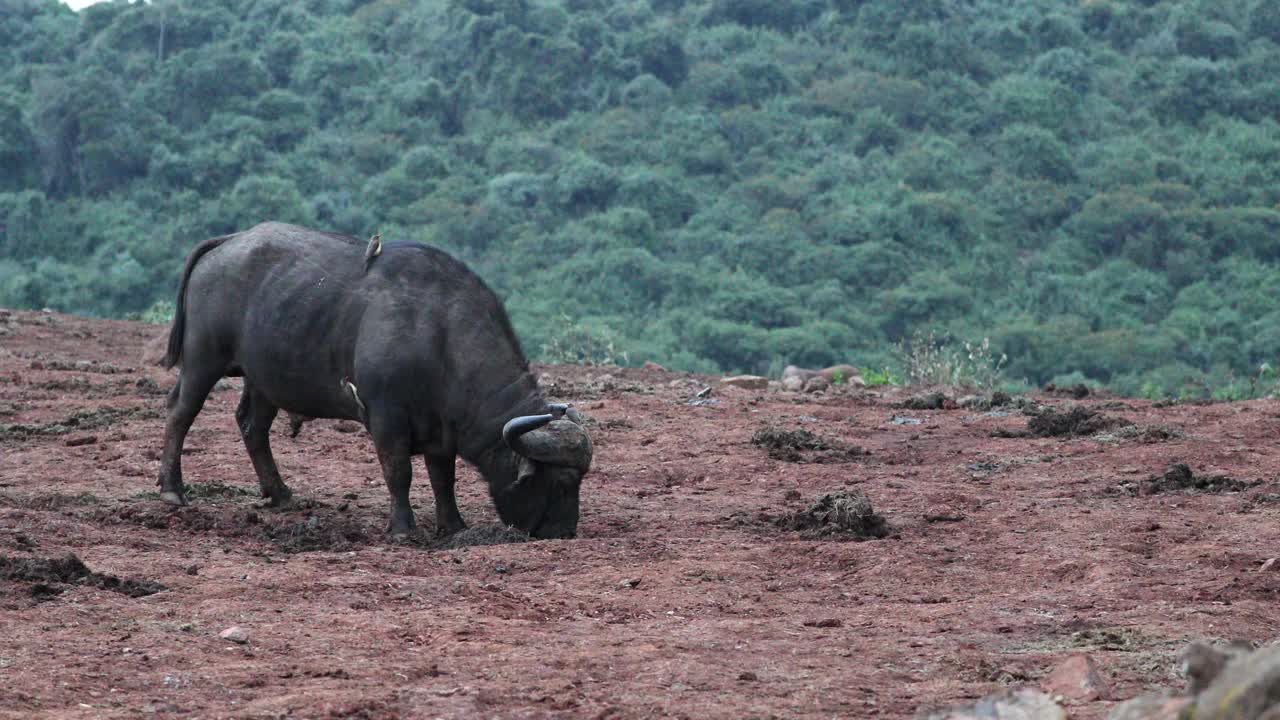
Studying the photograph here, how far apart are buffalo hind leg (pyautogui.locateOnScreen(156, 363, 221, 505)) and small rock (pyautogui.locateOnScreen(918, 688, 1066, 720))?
21.1ft

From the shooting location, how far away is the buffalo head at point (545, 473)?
8727 millimetres

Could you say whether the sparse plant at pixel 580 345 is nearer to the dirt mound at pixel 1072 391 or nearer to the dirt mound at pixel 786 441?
the dirt mound at pixel 1072 391

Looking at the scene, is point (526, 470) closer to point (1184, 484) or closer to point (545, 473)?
point (545, 473)

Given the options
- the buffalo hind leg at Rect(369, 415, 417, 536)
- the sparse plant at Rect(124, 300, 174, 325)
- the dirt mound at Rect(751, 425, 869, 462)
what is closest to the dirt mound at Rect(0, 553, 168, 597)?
the buffalo hind leg at Rect(369, 415, 417, 536)

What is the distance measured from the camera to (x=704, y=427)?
42.8 ft

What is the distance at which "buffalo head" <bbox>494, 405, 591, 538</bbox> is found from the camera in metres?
8.73

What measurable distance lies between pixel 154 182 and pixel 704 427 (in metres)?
32.7

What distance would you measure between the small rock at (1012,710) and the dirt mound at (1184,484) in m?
6.04

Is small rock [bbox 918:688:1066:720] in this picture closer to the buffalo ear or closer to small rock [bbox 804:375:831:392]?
the buffalo ear

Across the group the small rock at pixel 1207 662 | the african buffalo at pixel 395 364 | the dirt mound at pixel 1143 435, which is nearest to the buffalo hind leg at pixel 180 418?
the african buffalo at pixel 395 364

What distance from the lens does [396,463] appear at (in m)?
8.91

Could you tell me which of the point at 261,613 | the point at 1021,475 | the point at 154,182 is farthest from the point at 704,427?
the point at 154,182

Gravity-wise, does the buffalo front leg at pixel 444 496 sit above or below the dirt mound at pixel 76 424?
above

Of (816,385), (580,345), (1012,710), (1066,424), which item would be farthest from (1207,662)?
(580,345)
